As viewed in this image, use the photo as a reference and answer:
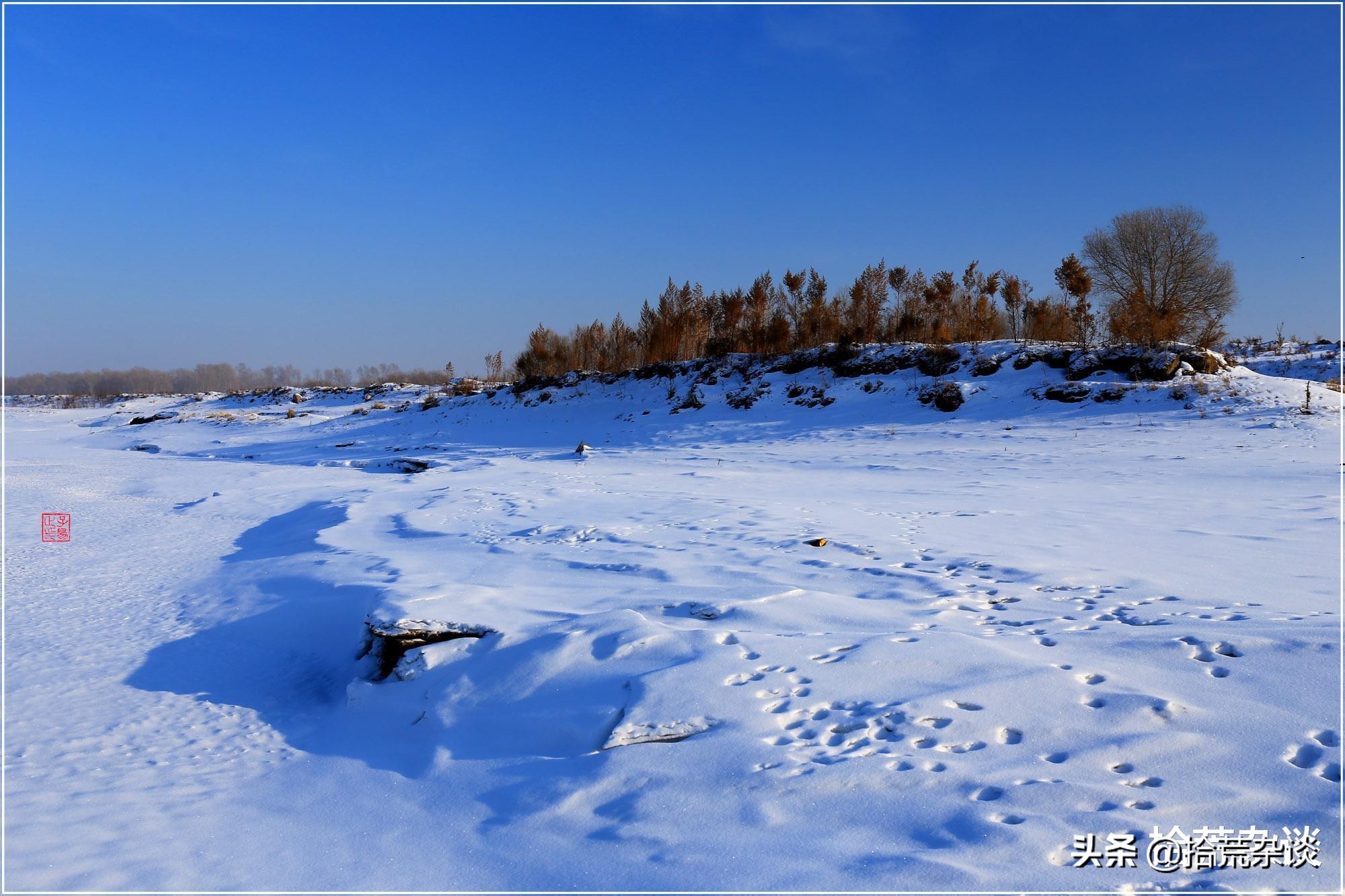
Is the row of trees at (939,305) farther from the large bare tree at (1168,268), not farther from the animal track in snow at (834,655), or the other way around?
the animal track in snow at (834,655)

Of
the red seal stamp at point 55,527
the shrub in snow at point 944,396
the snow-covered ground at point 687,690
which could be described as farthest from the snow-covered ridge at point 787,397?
the snow-covered ground at point 687,690

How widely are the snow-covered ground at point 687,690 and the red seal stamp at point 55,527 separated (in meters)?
0.26

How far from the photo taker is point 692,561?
6602mm

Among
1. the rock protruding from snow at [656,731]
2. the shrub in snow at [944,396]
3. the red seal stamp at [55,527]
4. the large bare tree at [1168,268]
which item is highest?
the large bare tree at [1168,268]

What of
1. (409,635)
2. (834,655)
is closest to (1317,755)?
(834,655)

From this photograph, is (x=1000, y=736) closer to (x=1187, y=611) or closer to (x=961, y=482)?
(x=1187, y=611)

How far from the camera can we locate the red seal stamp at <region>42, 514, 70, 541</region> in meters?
10.2

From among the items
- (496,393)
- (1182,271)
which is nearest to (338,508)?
(496,393)

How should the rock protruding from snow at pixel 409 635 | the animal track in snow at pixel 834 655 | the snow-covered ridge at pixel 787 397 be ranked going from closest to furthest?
the animal track in snow at pixel 834 655
the rock protruding from snow at pixel 409 635
the snow-covered ridge at pixel 787 397

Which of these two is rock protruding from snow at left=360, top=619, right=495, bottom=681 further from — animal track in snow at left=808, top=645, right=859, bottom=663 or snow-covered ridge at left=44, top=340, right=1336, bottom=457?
snow-covered ridge at left=44, top=340, right=1336, bottom=457

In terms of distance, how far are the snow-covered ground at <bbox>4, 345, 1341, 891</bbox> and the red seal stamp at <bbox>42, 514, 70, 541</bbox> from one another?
260 mm

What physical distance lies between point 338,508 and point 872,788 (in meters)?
9.74

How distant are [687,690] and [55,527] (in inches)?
476

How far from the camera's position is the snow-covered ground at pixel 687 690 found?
274 centimetres
